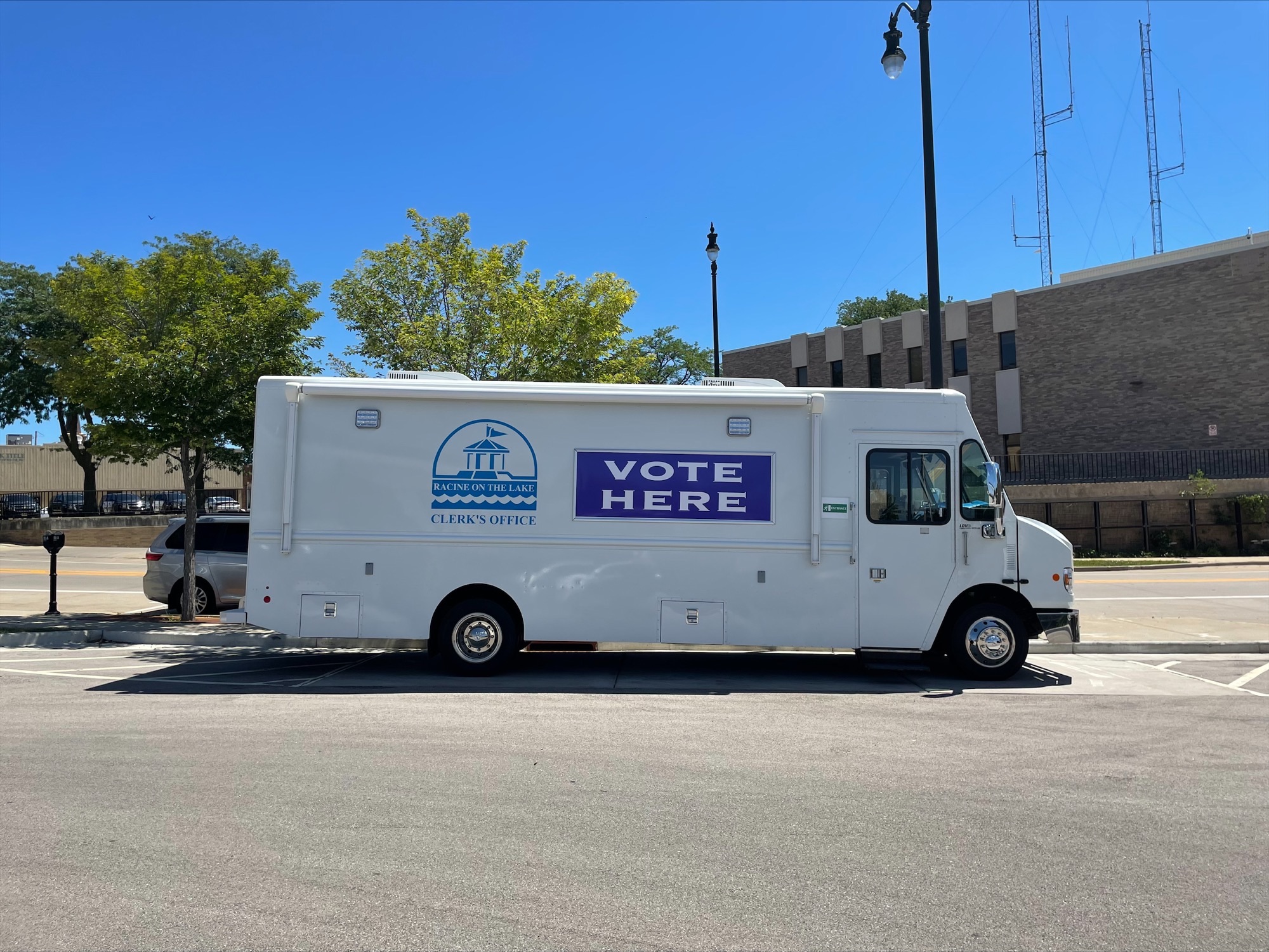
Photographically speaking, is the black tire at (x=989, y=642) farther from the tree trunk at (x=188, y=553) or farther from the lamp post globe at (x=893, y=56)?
the tree trunk at (x=188, y=553)

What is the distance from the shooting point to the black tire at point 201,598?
48.1 ft

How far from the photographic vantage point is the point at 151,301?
1348 cm

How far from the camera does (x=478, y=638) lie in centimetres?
984

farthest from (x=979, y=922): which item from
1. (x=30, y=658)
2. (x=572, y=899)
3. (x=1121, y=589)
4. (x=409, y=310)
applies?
Answer: (x=1121, y=589)

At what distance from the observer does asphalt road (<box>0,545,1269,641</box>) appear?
13.5m

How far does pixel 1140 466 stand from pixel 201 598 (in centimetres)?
3004

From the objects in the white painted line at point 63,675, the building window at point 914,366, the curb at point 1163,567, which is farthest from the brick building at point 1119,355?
the white painted line at point 63,675

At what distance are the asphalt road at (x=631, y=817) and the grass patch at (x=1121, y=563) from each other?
17.9m

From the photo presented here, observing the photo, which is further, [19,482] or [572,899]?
[19,482]

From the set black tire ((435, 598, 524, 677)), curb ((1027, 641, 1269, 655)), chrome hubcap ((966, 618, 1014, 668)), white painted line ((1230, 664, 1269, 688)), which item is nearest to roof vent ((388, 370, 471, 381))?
black tire ((435, 598, 524, 677))

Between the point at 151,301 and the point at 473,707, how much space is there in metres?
8.81

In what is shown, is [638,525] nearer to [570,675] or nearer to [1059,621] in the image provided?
[570,675]

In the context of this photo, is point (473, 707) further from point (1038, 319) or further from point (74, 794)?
point (1038, 319)

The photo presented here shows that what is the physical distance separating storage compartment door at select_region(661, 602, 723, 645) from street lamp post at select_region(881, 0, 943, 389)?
5.57 metres
